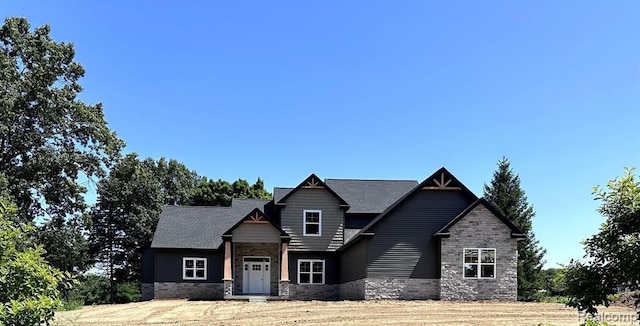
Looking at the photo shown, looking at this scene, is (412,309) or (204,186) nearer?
(412,309)

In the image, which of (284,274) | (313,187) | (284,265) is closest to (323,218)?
(313,187)

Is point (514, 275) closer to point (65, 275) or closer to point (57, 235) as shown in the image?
point (65, 275)

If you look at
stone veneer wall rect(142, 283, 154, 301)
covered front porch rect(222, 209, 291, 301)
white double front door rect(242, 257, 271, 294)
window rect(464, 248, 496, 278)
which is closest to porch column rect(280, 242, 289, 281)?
covered front porch rect(222, 209, 291, 301)

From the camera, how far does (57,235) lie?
30.8 metres

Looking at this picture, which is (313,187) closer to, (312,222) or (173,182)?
(312,222)

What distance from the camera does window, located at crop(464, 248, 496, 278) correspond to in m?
24.4

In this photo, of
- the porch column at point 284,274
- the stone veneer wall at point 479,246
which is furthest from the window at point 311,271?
the stone veneer wall at point 479,246

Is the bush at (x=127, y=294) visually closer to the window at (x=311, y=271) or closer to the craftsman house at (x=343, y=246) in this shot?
Answer: the craftsman house at (x=343, y=246)

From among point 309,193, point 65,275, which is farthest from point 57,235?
point 65,275

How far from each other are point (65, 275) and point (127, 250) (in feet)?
153

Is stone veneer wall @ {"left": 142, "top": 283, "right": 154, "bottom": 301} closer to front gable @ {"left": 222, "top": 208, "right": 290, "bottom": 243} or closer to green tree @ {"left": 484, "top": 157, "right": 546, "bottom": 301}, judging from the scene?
front gable @ {"left": 222, "top": 208, "right": 290, "bottom": 243}

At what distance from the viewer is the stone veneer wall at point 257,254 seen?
3075 centimetres

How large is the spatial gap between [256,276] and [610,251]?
87.5 ft

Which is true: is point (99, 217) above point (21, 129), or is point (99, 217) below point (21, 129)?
below
